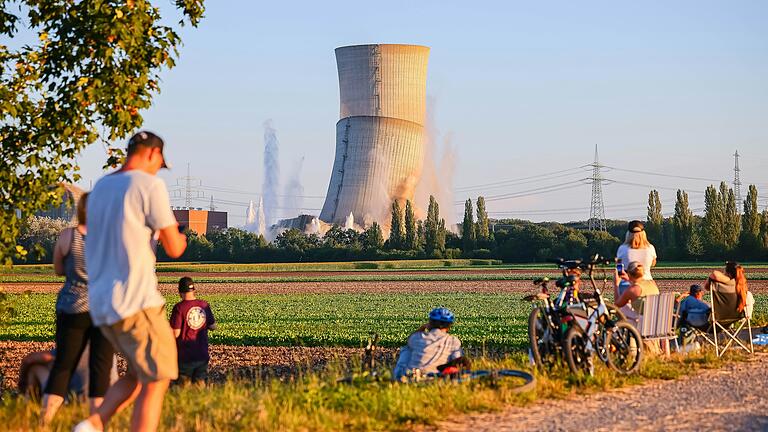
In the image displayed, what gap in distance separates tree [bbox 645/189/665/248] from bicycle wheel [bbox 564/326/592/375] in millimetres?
68653

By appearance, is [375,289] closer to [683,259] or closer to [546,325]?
[546,325]

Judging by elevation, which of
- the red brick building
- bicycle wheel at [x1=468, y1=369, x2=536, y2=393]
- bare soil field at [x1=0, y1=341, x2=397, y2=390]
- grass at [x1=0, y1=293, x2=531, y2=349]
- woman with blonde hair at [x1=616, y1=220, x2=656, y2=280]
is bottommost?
bare soil field at [x1=0, y1=341, x2=397, y2=390]

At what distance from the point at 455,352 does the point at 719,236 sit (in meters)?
64.5

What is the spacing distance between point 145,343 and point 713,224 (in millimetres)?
68499

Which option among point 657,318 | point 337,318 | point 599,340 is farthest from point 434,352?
point 337,318

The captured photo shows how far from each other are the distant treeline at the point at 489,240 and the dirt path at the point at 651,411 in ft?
197

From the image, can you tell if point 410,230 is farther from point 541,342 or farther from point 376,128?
point 541,342

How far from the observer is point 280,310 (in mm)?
26734

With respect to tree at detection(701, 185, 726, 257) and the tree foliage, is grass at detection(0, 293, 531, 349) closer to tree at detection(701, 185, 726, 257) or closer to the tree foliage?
tree at detection(701, 185, 726, 257)

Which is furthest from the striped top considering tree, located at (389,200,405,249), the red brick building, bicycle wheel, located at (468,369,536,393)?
the red brick building

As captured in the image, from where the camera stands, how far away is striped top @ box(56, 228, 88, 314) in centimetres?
601

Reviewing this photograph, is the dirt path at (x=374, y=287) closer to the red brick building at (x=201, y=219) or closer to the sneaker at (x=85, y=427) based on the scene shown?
the sneaker at (x=85, y=427)

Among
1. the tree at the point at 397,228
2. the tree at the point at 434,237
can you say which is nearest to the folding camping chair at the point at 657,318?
the tree at the point at 434,237

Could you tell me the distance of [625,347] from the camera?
332 inches
